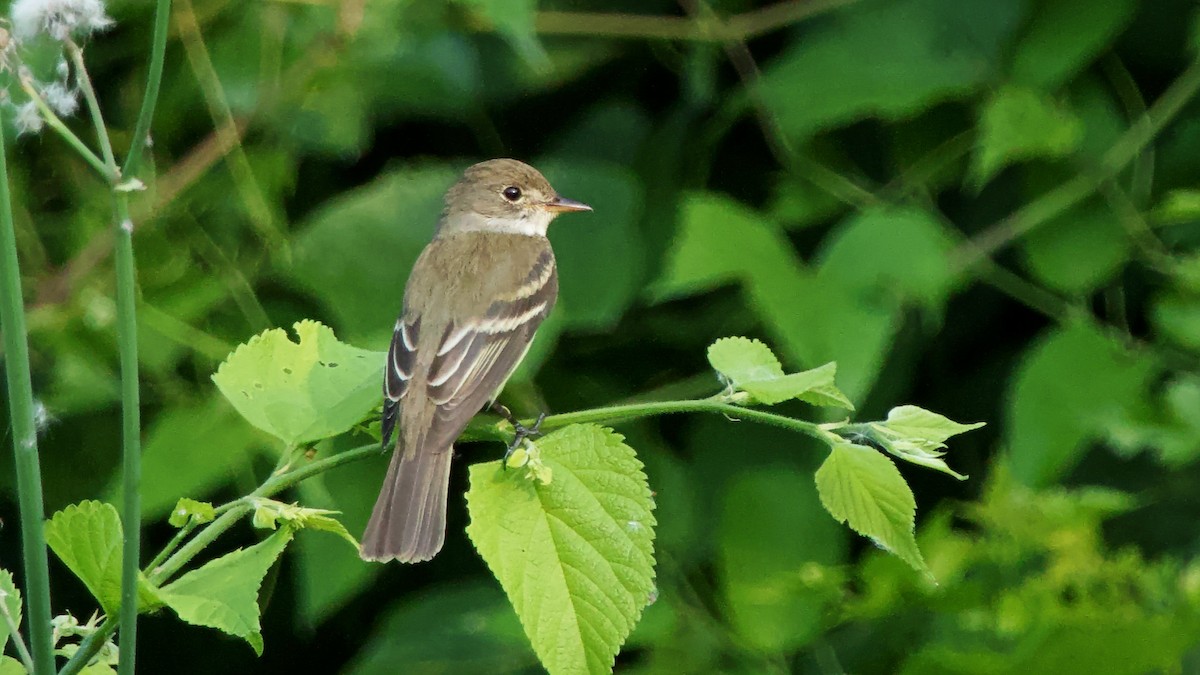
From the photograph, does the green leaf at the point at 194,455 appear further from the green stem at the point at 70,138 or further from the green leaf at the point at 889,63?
the green stem at the point at 70,138

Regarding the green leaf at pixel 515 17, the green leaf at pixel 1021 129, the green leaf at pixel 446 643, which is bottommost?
the green leaf at pixel 446 643

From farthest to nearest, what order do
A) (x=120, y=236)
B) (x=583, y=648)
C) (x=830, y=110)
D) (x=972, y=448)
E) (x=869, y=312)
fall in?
1. (x=972, y=448)
2. (x=830, y=110)
3. (x=869, y=312)
4. (x=583, y=648)
5. (x=120, y=236)

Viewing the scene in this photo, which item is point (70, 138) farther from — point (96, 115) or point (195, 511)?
point (195, 511)

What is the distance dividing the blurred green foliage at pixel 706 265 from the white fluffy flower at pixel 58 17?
5.83ft

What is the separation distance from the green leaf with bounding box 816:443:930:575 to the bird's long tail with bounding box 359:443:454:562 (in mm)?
623

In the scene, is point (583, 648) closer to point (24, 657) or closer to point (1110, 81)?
point (24, 657)

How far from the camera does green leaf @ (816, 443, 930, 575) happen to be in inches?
62.3

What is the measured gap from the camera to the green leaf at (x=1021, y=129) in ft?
12.2

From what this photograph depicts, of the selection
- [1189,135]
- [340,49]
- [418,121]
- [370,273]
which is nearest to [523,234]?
[370,273]

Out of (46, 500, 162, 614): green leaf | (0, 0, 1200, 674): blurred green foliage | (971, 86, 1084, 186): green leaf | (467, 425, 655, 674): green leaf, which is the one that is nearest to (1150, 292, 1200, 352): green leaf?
(0, 0, 1200, 674): blurred green foliage

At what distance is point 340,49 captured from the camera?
3.78 metres

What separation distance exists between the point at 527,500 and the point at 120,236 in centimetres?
55

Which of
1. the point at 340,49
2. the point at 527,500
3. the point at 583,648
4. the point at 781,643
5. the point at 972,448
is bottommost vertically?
the point at 781,643

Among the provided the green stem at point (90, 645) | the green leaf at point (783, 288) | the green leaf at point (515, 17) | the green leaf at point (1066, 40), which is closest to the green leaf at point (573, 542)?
the green stem at point (90, 645)
